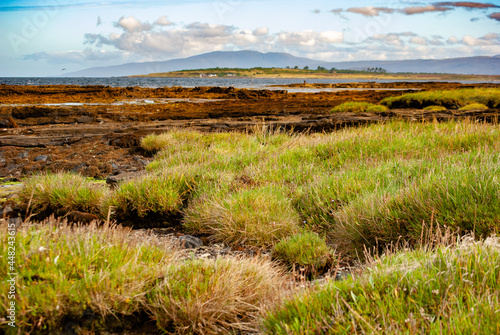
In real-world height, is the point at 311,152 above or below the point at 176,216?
above

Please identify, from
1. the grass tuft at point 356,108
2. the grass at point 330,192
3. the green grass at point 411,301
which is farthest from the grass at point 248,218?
the grass tuft at point 356,108

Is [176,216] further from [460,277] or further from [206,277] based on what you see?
[460,277]

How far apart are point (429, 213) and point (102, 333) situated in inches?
137

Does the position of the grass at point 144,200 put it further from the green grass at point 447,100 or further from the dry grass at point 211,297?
the green grass at point 447,100

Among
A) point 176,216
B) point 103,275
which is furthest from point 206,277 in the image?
point 176,216

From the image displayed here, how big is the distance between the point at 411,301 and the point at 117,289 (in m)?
2.02

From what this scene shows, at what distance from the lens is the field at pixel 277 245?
101 inches

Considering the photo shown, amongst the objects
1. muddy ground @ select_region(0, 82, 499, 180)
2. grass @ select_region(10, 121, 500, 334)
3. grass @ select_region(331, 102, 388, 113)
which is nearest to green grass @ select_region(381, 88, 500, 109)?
grass @ select_region(331, 102, 388, 113)

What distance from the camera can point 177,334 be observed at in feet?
9.51

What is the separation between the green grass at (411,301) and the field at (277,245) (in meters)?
0.01

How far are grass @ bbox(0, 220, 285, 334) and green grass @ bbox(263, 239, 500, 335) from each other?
13.0 inches

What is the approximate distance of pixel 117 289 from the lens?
2865 millimetres

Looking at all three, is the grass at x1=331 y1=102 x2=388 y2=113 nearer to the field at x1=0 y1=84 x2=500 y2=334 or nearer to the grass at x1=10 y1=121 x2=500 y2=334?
the field at x1=0 y1=84 x2=500 y2=334

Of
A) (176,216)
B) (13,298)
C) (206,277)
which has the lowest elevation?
(176,216)
